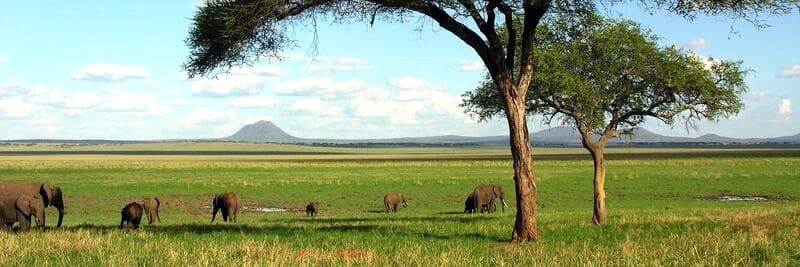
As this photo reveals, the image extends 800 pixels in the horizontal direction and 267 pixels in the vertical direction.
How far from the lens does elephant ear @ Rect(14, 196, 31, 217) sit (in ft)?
69.8

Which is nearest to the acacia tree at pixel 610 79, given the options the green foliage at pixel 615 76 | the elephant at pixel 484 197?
the green foliage at pixel 615 76

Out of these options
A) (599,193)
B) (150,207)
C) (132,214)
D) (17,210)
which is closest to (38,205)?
(17,210)

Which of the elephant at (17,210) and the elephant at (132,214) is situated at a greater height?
the elephant at (17,210)

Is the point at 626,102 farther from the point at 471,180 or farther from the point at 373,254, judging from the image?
the point at 471,180

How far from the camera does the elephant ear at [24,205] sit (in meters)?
21.3

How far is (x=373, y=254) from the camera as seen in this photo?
13938mm

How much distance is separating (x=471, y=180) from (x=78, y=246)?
168 ft

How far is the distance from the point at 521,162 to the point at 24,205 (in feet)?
45.4

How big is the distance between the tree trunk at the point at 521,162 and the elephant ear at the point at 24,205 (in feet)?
44.4

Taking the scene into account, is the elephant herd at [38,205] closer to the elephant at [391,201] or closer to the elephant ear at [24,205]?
the elephant ear at [24,205]

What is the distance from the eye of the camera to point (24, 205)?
21391 millimetres

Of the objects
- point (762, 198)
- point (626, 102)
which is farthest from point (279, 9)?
point (762, 198)

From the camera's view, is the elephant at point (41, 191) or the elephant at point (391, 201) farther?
the elephant at point (391, 201)

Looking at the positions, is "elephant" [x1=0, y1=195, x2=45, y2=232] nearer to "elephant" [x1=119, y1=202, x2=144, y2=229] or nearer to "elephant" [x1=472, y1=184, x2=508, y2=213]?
"elephant" [x1=119, y1=202, x2=144, y2=229]
